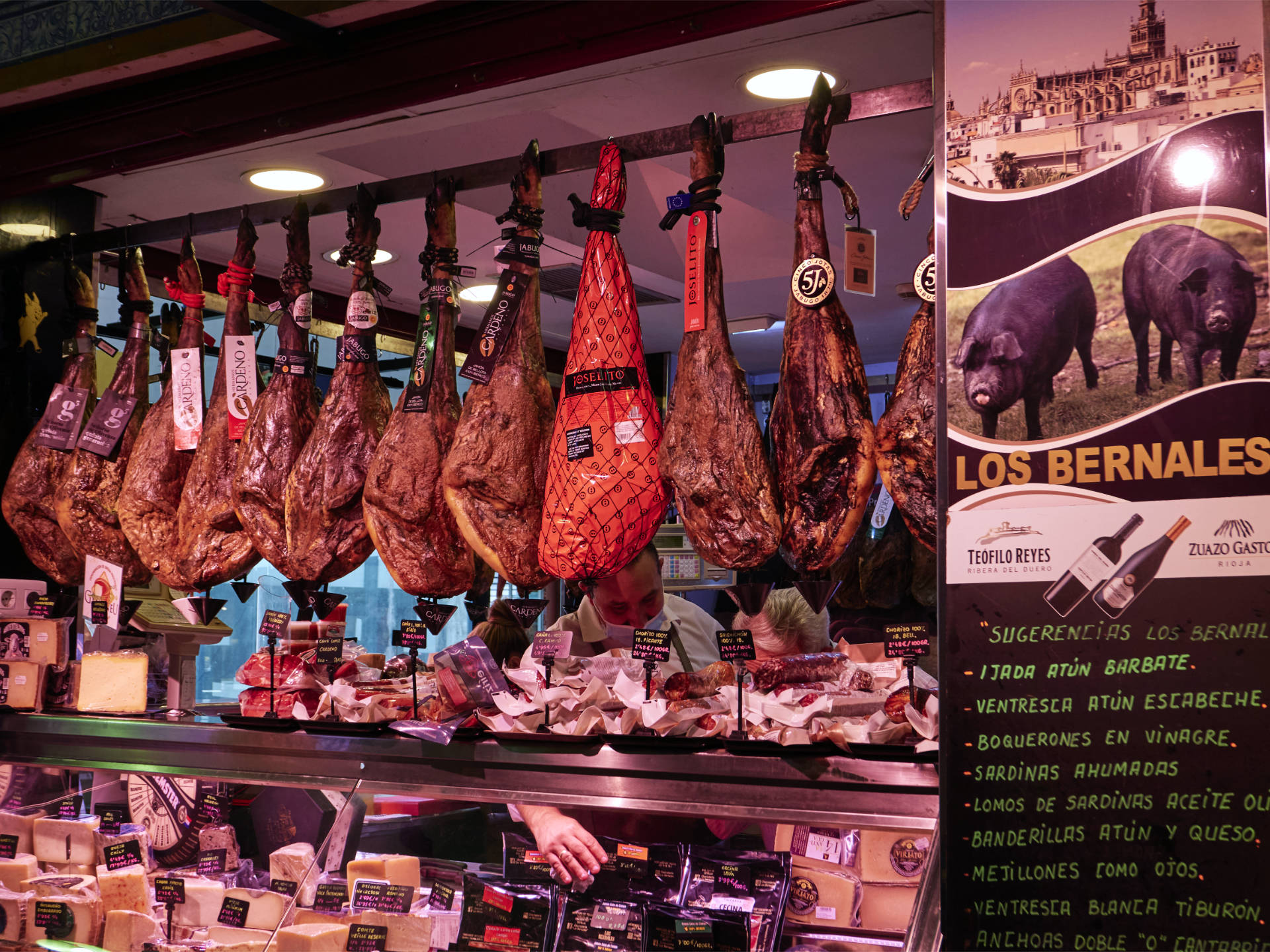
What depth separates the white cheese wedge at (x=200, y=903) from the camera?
318 centimetres

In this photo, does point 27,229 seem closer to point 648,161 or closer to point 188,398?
point 188,398

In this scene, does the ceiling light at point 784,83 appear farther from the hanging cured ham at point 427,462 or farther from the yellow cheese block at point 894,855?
the yellow cheese block at point 894,855

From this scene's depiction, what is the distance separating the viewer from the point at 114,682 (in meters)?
3.58

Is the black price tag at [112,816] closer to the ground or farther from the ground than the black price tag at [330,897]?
farther from the ground

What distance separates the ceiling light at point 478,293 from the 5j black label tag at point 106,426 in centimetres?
228

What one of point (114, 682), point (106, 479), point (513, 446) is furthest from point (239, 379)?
point (513, 446)

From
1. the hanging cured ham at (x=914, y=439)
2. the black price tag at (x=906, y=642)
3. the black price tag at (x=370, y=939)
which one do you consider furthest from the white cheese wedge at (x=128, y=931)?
the hanging cured ham at (x=914, y=439)

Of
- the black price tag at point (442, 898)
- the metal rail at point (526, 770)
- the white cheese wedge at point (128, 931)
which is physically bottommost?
the white cheese wedge at point (128, 931)

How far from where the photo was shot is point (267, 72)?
A: 3.57 m

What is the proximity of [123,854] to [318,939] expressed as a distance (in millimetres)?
890

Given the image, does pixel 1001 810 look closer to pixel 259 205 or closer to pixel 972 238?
pixel 972 238

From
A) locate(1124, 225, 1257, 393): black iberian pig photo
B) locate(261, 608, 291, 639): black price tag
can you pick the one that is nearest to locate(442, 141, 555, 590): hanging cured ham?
locate(261, 608, 291, 639): black price tag

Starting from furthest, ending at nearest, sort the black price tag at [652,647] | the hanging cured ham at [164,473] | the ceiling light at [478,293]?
the ceiling light at [478,293] < the hanging cured ham at [164,473] < the black price tag at [652,647]

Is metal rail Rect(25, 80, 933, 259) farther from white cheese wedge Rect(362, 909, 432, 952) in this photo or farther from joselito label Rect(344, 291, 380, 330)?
white cheese wedge Rect(362, 909, 432, 952)
